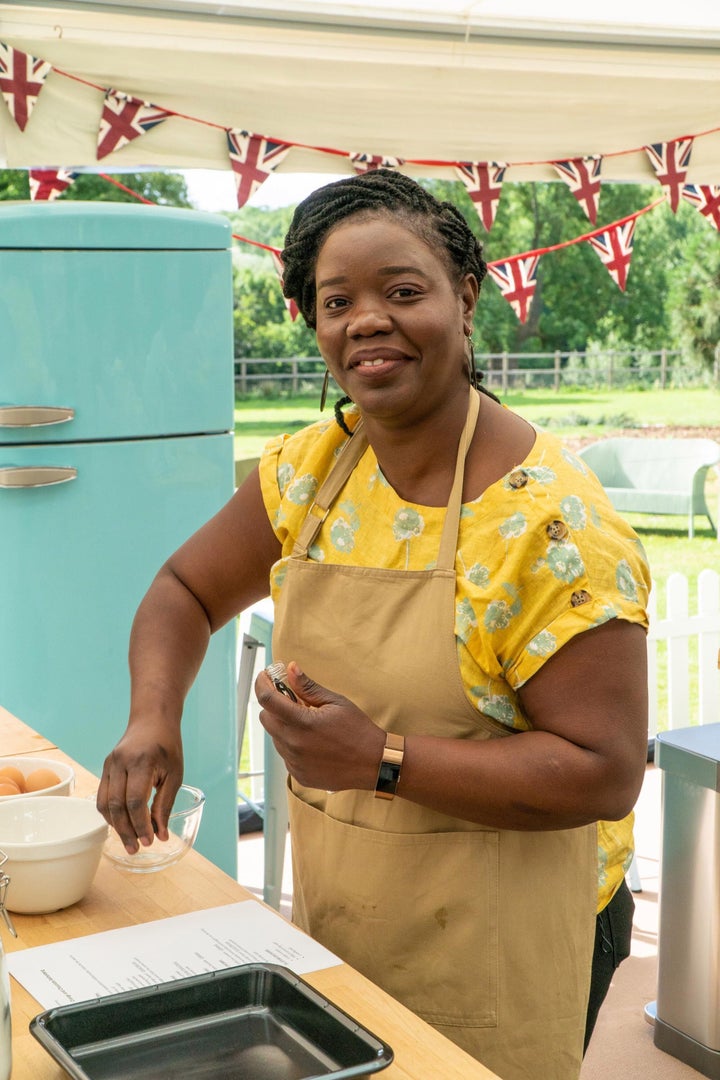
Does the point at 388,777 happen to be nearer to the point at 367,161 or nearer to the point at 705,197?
the point at 367,161

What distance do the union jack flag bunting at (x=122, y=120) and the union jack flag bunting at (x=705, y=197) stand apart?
2001 mm

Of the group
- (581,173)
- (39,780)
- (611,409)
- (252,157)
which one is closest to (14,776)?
(39,780)

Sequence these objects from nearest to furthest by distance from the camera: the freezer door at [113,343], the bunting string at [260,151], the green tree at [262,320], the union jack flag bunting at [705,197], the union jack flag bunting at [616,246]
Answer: the freezer door at [113,343], the bunting string at [260,151], the union jack flag bunting at [705,197], the union jack flag bunting at [616,246], the green tree at [262,320]

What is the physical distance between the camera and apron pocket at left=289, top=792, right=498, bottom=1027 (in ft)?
5.16

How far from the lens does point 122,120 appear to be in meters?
3.37

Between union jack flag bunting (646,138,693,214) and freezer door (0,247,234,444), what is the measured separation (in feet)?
5.07

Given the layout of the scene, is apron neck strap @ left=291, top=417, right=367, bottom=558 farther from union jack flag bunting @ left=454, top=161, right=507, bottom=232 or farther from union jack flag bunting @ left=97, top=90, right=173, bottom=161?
union jack flag bunting @ left=454, top=161, right=507, bottom=232

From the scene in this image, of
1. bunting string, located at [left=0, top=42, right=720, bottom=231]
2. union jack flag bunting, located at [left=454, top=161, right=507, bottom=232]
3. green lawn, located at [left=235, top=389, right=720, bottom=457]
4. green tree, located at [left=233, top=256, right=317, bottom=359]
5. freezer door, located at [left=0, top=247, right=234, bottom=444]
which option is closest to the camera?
freezer door, located at [left=0, top=247, right=234, bottom=444]

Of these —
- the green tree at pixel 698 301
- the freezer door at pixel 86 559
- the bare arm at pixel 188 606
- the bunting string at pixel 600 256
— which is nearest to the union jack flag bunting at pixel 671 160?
the bunting string at pixel 600 256

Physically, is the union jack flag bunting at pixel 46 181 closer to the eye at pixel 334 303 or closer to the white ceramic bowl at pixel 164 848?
the eye at pixel 334 303

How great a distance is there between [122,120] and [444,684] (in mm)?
2373

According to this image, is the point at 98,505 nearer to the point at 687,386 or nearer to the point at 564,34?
the point at 564,34

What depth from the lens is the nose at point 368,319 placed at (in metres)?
1.57

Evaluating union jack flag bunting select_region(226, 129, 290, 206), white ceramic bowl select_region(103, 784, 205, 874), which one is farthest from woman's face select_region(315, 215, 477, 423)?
union jack flag bunting select_region(226, 129, 290, 206)
